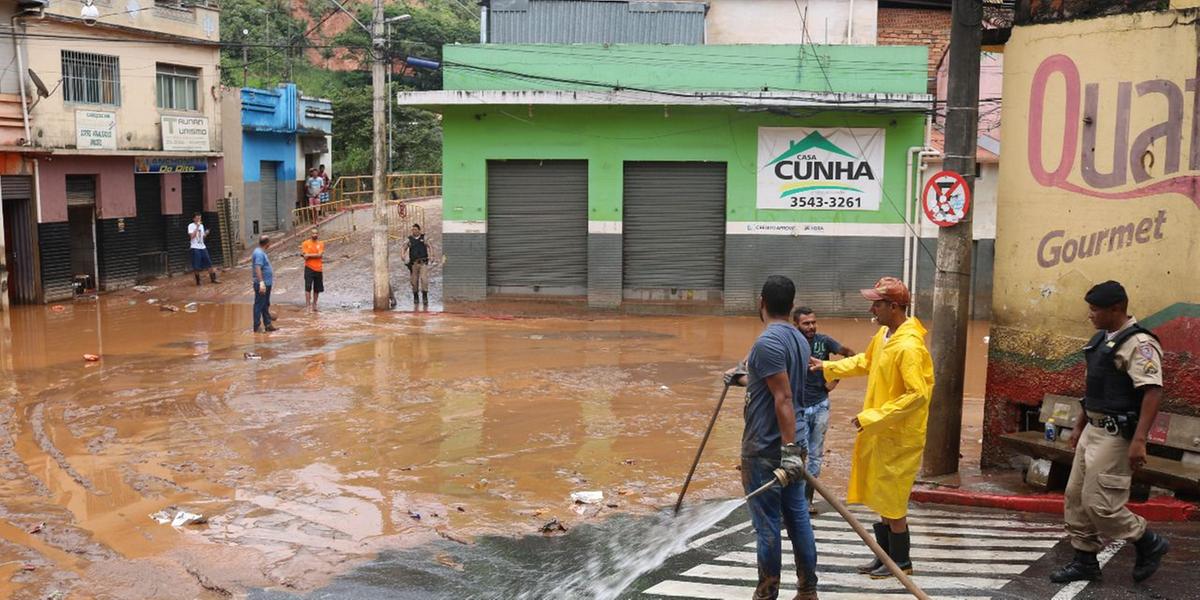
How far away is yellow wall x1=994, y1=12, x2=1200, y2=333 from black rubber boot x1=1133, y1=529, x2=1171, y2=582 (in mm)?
2460

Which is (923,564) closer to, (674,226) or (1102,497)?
(1102,497)

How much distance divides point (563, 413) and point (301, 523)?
487 centimetres

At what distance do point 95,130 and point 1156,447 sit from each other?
928 inches

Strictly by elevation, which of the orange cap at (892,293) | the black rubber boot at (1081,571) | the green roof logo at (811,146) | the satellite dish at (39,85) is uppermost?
the satellite dish at (39,85)

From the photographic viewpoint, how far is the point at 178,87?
2900 centimetres

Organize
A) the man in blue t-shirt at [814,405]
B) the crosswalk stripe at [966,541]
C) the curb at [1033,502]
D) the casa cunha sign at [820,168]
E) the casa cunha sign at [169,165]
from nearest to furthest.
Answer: the crosswalk stripe at [966,541]
the curb at [1033,502]
the man in blue t-shirt at [814,405]
the casa cunha sign at [820,168]
the casa cunha sign at [169,165]

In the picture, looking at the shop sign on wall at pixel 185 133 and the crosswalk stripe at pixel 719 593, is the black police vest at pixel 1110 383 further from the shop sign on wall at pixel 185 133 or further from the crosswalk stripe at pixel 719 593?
the shop sign on wall at pixel 185 133

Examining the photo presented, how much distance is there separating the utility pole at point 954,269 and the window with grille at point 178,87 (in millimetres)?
23500

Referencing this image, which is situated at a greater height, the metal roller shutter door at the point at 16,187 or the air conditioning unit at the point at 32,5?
the air conditioning unit at the point at 32,5

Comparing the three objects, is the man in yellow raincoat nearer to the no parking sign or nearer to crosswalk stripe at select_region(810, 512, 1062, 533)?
crosswalk stripe at select_region(810, 512, 1062, 533)

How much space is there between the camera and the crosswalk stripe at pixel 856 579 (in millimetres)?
6680

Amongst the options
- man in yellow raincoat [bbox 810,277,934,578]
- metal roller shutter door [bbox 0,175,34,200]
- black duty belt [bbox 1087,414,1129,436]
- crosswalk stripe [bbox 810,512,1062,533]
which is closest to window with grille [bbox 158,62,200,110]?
metal roller shutter door [bbox 0,175,34,200]

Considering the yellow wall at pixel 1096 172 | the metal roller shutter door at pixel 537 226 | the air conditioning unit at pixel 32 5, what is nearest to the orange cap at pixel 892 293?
the yellow wall at pixel 1096 172

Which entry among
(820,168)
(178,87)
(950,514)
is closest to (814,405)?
(950,514)
